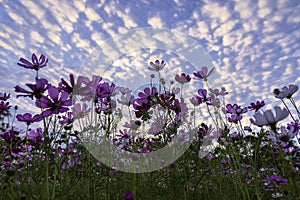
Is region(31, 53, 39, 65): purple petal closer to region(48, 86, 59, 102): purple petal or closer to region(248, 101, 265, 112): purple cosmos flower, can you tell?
region(48, 86, 59, 102): purple petal

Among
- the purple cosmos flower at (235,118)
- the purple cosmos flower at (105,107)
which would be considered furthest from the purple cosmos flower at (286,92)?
the purple cosmos flower at (105,107)

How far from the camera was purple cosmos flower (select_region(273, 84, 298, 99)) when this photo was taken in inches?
68.7

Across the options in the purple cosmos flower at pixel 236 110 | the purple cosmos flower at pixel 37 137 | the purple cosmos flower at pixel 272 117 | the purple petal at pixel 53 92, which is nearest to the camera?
the purple cosmos flower at pixel 272 117

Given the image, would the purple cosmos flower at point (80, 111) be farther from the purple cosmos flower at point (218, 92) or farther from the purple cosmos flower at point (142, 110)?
the purple cosmos flower at point (218, 92)

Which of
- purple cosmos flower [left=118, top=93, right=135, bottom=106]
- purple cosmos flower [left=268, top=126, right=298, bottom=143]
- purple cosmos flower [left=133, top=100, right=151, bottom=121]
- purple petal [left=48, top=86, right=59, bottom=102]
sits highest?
purple cosmos flower [left=118, top=93, right=135, bottom=106]

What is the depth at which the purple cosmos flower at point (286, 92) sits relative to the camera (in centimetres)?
175

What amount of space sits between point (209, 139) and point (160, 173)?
0.55 meters

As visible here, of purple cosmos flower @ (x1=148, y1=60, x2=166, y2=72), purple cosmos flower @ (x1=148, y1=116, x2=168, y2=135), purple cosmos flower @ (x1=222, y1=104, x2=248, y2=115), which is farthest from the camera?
purple cosmos flower @ (x1=148, y1=60, x2=166, y2=72)

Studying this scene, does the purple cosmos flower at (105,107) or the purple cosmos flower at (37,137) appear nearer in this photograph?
the purple cosmos flower at (105,107)

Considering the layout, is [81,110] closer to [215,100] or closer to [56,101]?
[56,101]

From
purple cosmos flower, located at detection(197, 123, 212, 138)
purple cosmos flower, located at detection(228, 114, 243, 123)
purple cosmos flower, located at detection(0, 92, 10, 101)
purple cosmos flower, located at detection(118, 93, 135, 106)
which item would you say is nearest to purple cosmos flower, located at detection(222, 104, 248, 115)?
purple cosmos flower, located at detection(228, 114, 243, 123)

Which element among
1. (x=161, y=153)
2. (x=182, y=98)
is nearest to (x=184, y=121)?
(x=182, y=98)

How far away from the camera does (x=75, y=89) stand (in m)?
1.24

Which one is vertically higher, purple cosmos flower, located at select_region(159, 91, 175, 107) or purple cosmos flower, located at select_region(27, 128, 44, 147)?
purple cosmos flower, located at select_region(159, 91, 175, 107)
